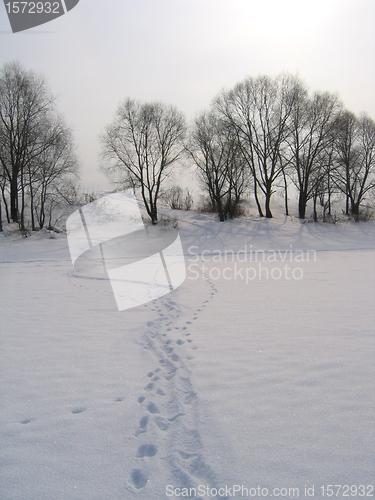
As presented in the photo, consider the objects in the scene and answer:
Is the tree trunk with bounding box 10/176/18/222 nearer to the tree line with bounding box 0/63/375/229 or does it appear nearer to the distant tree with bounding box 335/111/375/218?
the tree line with bounding box 0/63/375/229

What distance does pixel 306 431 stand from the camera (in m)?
2.50

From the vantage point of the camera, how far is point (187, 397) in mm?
3068

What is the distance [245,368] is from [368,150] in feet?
107

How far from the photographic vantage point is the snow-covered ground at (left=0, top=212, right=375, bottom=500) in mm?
2102

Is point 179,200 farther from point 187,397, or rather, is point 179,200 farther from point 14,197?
point 187,397

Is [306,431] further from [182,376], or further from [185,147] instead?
[185,147]

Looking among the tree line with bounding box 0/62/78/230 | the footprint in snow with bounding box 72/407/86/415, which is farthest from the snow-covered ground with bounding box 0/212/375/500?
the tree line with bounding box 0/62/78/230

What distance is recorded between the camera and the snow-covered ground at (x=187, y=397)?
2102 millimetres

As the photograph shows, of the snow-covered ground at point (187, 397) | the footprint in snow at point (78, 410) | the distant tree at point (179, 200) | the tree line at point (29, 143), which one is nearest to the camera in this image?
the snow-covered ground at point (187, 397)

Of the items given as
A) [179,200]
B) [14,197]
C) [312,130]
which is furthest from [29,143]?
[312,130]

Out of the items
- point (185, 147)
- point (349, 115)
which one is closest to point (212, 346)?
point (185, 147)

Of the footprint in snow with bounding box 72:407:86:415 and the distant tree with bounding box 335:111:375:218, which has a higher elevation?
the distant tree with bounding box 335:111:375:218

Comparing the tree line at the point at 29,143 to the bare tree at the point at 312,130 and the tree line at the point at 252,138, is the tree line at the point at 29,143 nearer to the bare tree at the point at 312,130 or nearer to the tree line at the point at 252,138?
the tree line at the point at 252,138

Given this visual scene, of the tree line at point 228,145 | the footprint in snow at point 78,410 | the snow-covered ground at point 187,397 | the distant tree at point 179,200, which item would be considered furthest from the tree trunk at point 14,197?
the footprint in snow at point 78,410
